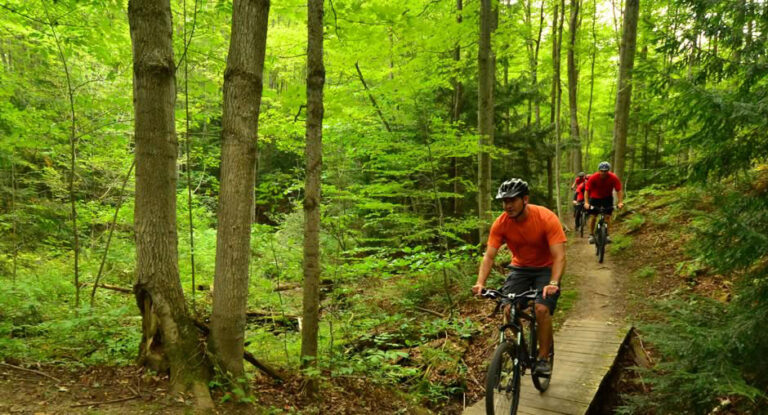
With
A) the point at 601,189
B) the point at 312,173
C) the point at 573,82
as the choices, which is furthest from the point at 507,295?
the point at 573,82

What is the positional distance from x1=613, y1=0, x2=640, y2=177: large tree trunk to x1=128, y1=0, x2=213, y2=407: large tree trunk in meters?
11.8

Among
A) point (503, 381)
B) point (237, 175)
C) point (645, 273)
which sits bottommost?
point (503, 381)

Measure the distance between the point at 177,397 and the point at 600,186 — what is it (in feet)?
31.8

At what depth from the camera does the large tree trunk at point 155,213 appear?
3.93m

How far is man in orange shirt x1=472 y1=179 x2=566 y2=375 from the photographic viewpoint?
13.8 feet

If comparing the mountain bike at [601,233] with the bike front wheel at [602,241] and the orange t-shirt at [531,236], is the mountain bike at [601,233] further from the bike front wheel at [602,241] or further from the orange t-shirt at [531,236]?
the orange t-shirt at [531,236]

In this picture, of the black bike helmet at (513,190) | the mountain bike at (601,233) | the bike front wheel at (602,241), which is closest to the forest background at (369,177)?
the black bike helmet at (513,190)

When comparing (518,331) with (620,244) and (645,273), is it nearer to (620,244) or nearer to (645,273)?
(645,273)

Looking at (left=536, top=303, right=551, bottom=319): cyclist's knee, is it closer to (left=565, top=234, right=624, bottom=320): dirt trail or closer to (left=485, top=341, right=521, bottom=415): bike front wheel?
(left=485, top=341, right=521, bottom=415): bike front wheel

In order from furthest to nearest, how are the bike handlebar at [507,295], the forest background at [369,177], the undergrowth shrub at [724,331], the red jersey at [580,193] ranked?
the red jersey at [580,193]
the bike handlebar at [507,295]
the forest background at [369,177]
the undergrowth shrub at [724,331]

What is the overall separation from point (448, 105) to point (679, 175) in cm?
1174

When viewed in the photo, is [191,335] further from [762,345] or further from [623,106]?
[623,106]

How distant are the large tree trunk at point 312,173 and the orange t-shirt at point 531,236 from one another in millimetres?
2151

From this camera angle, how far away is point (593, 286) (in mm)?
8578
